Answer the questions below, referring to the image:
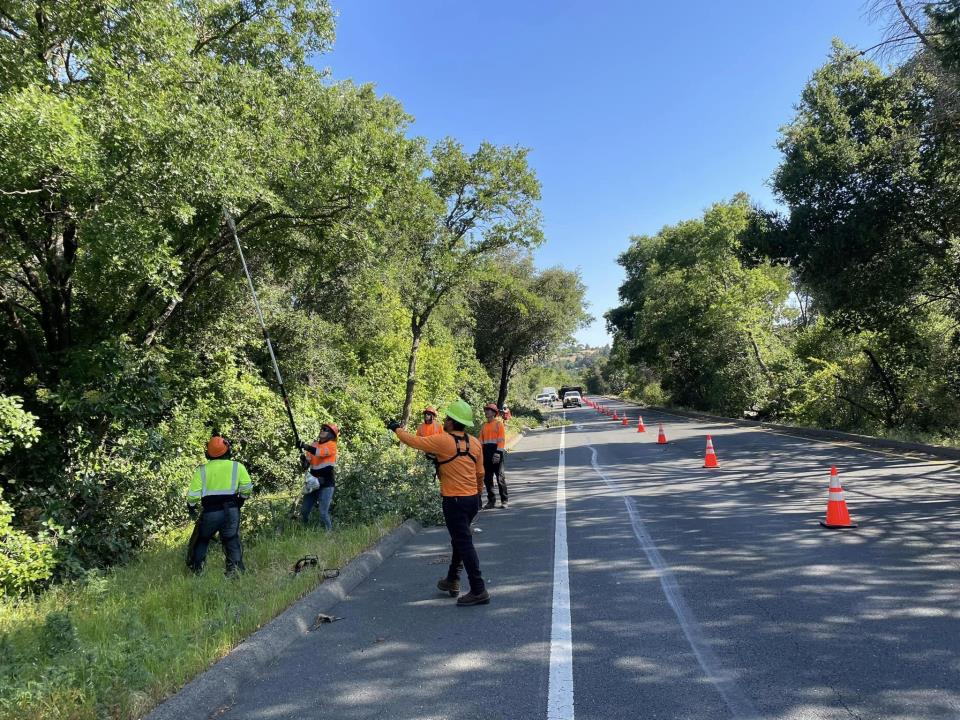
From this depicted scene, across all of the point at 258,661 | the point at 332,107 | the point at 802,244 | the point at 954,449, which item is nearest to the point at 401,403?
the point at 332,107

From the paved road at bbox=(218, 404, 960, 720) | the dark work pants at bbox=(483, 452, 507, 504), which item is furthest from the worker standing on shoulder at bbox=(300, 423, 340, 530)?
the dark work pants at bbox=(483, 452, 507, 504)

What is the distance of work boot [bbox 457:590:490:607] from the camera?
18.2 ft

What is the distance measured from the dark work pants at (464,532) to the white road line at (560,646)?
73 cm

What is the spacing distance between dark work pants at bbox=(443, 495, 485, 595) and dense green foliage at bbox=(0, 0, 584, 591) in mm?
3893

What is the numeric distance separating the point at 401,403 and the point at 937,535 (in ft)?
51.3

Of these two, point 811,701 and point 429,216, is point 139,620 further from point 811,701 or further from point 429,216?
point 429,216

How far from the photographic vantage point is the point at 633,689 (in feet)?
12.5

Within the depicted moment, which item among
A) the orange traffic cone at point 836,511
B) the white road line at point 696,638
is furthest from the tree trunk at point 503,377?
the orange traffic cone at point 836,511

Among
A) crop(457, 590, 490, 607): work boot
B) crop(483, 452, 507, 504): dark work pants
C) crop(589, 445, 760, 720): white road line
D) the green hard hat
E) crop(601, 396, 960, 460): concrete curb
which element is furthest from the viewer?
crop(601, 396, 960, 460): concrete curb

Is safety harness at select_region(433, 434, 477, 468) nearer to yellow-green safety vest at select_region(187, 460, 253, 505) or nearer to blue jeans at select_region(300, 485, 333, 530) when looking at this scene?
yellow-green safety vest at select_region(187, 460, 253, 505)

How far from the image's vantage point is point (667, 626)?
15.7 ft

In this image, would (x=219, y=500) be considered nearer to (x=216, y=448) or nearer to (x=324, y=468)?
(x=216, y=448)

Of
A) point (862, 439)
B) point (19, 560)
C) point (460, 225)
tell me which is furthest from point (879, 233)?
point (19, 560)

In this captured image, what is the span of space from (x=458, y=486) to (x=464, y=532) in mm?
406
